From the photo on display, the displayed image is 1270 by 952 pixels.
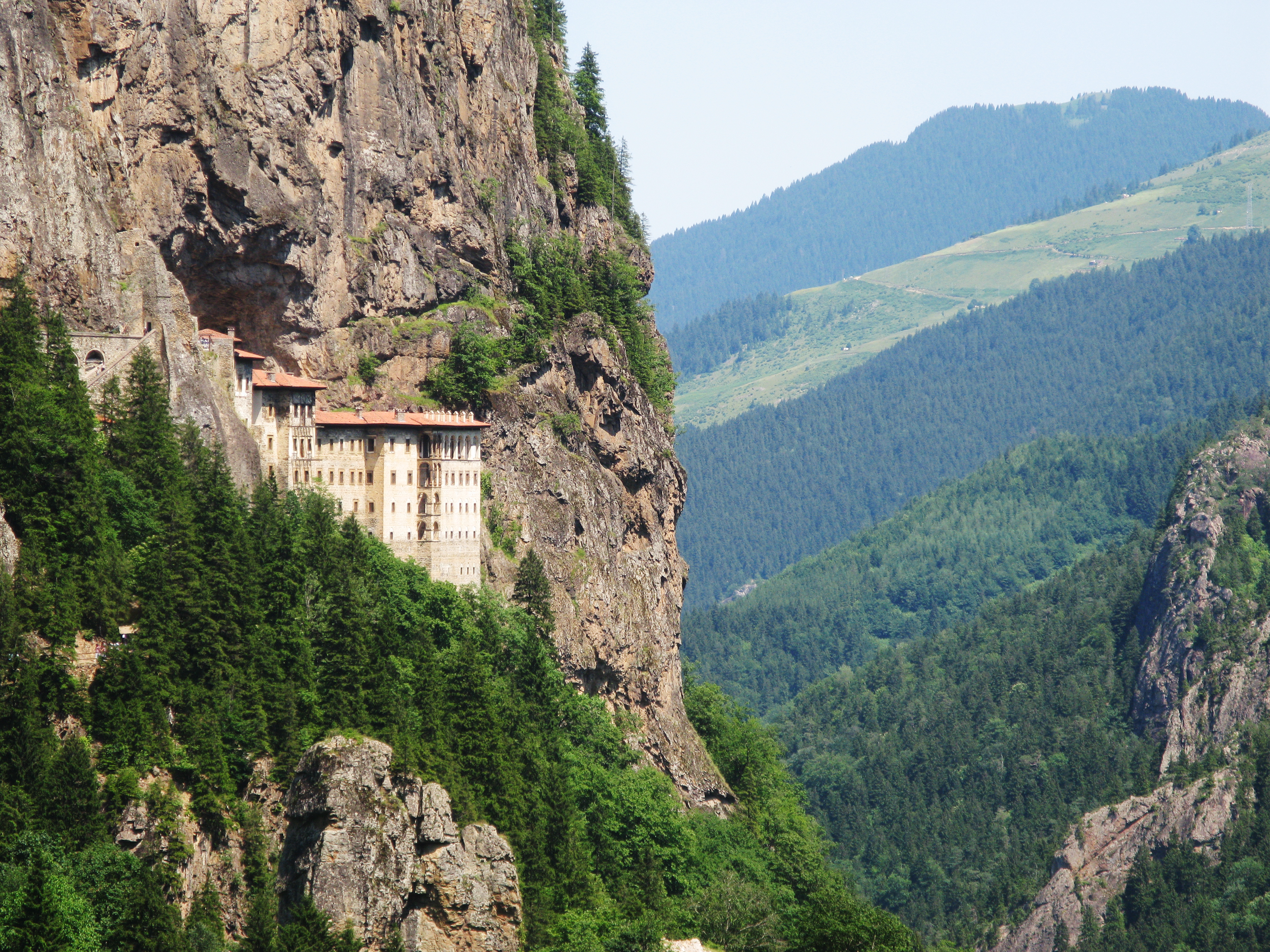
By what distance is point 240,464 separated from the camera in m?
86.8

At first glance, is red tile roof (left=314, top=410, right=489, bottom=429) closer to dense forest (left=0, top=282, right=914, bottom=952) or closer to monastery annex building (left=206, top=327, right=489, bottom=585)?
monastery annex building (left=206, top=327, right=489, bottom=585)

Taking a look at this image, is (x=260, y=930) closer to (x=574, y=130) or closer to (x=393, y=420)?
(x=393, y=420)

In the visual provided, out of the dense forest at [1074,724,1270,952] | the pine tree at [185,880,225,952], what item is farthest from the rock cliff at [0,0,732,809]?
the dense forest at [1074,724,1270,952]

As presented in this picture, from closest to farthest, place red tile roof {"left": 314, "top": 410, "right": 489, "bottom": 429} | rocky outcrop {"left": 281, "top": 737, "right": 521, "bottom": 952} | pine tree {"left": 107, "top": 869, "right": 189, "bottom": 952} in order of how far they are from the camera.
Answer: pine tree {"left": 107, "top": 869, "right": 189, "bottom": 952}, rocky outcrop {"left": 281, "top": 737, "right": 521, "bottom": 952}, red tile roof {"left": 314, "top": 410, "right": 489, "bottom": 429}

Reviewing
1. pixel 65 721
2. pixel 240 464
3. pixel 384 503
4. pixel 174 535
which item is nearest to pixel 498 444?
pixel 384 503

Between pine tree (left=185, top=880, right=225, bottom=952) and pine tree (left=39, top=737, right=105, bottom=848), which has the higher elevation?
pine tree (left=39, top=737, right=105, bottom=848)

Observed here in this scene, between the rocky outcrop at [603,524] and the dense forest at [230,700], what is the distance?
5739 mm

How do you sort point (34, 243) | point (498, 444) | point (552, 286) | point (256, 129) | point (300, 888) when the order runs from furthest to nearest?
point (552, 286), point (498, 444), point (256, 129), point (34, 243), point (300, 888)

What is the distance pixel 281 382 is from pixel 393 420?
7041mm

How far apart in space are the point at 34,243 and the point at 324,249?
21.3 meters

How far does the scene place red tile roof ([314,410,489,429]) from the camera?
93938 millimetres

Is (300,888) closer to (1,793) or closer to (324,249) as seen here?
(1,793)

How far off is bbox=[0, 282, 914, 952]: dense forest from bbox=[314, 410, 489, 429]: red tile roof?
16.6ft

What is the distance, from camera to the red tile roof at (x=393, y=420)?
93938 millimetres
